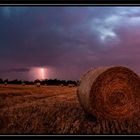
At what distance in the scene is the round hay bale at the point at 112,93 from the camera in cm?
705

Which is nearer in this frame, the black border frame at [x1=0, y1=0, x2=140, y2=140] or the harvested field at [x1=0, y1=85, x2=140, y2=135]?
the black border frame at [x1=0, y1=0, x2=140, y2=140]

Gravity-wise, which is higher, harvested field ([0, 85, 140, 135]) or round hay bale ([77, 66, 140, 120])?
round hay bale ([77, 66, 140, 120])

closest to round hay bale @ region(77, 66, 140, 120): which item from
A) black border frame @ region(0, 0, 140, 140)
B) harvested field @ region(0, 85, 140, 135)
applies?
harvested field @ region(0, 85, 140, 135)

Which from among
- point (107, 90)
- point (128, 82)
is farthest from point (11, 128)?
point (128, 82)

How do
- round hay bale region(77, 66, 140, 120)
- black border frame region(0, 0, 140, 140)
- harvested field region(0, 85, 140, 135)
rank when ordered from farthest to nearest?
round hay bale region(77, 66, 140, 120) → harvested field region(0, 85, 140, 135) → black border frame region(0, 0, 140, 140)

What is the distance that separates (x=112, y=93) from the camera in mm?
7273

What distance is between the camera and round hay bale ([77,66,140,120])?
7.05 m

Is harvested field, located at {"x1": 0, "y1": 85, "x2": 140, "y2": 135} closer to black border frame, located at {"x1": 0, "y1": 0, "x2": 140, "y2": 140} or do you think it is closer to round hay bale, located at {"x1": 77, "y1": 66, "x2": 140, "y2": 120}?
round hay bale, located at {"x1": 77, "y1": 66, "x2": 140, "y2": 120}

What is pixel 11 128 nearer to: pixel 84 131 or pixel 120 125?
pixel 84 131

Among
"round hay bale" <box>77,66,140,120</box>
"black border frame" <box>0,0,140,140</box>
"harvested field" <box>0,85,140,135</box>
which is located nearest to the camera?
"black border frame" <box>0,0,140,140</box>
